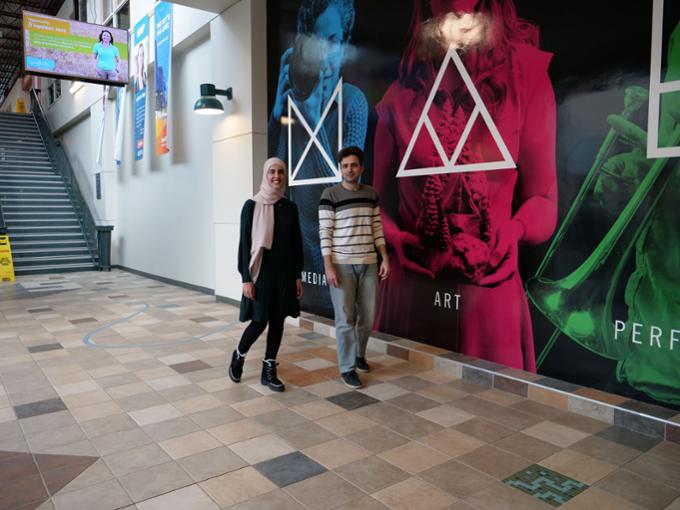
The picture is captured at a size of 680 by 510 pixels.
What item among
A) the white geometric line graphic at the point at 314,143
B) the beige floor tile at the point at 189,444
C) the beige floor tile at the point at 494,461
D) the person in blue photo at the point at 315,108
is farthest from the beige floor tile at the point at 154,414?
the white geometric line graphic at the point at 314,143

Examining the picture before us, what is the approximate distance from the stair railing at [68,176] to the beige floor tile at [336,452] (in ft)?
35.4

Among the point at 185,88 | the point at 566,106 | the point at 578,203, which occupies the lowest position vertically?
the point at 578,203

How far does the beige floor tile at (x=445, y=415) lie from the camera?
3.19 m

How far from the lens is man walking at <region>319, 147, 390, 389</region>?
3727mm

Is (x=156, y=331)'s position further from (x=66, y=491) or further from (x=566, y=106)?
(x=566, y=106)

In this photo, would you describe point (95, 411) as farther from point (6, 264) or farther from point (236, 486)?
point (6, 264)

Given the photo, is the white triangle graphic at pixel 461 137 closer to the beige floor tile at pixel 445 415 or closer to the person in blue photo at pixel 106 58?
the beige floor tile at pixel 445 415

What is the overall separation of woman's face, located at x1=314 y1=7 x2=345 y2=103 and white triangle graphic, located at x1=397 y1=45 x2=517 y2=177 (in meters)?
1.43

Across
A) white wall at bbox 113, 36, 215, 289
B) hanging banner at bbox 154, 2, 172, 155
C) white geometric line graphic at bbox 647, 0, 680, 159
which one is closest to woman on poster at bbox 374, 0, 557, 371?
white geometric line graphic at bbox 647, 0, 680, 159

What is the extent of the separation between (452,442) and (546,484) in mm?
571

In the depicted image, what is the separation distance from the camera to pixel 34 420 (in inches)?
125

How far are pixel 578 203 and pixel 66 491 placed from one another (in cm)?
336

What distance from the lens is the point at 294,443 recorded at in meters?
2.86

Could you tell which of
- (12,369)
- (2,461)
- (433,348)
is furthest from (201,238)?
(2,461)
